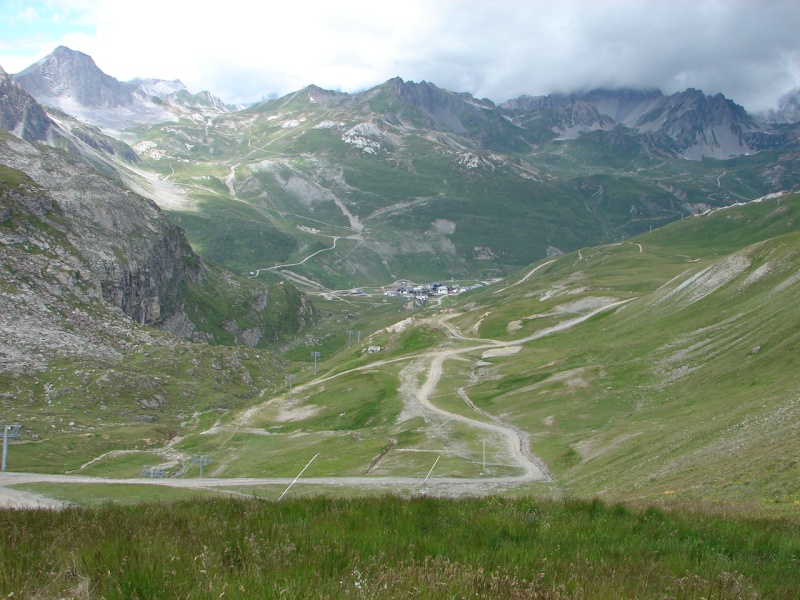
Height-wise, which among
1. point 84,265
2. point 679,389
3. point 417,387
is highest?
point 84,265

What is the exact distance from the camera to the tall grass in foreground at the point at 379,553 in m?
5.83

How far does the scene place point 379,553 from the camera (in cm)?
725

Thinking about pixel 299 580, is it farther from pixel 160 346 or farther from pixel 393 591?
pixel 160 346

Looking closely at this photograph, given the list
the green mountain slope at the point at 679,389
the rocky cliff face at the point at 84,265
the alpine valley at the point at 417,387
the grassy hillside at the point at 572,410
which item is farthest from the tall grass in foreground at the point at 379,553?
the rocky cliff face at the point at 84,265

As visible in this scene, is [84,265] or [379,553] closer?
[379,553]

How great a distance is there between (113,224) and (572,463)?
15214cm

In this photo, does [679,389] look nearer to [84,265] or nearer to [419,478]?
[419,478]

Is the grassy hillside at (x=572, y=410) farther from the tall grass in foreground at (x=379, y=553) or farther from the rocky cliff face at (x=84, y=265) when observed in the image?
the rocky cliff face at (x=84, y=265)

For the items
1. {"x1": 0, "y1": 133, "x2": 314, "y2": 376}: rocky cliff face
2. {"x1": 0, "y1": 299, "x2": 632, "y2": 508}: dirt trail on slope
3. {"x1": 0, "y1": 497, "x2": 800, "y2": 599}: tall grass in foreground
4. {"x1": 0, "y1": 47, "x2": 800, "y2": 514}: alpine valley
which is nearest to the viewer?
{"x1": 0, "y1": 497, "x2": 800, "y2": 599}: tall grass in foreground

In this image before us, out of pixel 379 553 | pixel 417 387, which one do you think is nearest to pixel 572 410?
pixel 417 387

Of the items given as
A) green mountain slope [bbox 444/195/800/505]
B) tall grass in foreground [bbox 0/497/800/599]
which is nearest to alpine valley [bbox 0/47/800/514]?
green mountain slope [bbox 444/195/800/505]

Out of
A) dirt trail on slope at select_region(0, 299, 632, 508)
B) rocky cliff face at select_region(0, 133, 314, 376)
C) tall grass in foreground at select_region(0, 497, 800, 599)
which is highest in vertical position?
rocky cliff face at select_region(0, 133, 314, 376)

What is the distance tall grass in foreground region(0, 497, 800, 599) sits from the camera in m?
5.83

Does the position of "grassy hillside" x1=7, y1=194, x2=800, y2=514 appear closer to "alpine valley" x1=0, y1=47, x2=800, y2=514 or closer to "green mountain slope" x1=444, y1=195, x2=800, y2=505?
"green mountain slope" x1=444, y1=195, x2=800, y2=505
